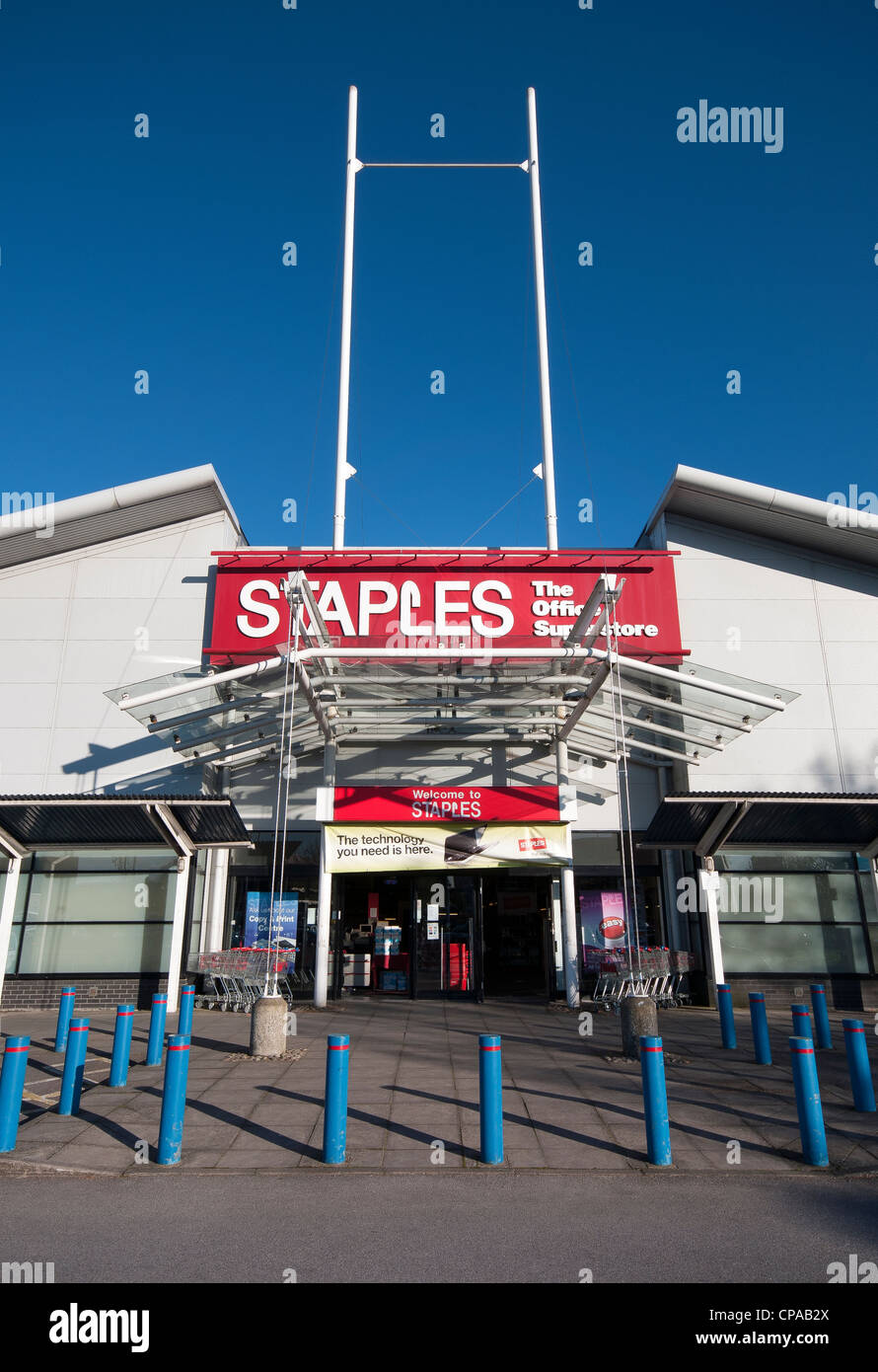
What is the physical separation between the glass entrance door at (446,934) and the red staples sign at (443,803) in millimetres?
1536

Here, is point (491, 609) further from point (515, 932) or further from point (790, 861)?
point (790, 861)

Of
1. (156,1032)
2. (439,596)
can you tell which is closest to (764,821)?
(439,596)

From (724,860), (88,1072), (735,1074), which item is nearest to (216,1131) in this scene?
(88,1072)

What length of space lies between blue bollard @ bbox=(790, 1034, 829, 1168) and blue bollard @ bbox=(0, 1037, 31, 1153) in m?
6.62

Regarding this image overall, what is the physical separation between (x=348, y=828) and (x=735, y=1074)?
8.78 metres

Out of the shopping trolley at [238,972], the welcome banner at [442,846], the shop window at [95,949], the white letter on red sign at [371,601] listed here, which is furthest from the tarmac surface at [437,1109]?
the white letter on red sign at [371,601]

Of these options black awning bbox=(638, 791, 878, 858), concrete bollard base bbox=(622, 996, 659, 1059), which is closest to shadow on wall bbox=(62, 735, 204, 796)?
black awning bbox=(638, 791, 878, 858)

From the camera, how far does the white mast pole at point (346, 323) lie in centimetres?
1866

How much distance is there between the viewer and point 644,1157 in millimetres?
6688

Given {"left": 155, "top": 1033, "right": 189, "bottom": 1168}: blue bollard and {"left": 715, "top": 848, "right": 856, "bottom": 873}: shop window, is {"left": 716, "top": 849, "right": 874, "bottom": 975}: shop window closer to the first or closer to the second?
{"left": 715, "top": 848, "right": 856, "bottom": 873}: shop window

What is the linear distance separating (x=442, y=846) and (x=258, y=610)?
6399mm

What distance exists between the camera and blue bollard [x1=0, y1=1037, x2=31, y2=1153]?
6801 millimetres

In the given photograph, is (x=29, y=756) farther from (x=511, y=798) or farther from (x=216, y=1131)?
(x=216, y=1131)

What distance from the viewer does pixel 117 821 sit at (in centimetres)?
1521
